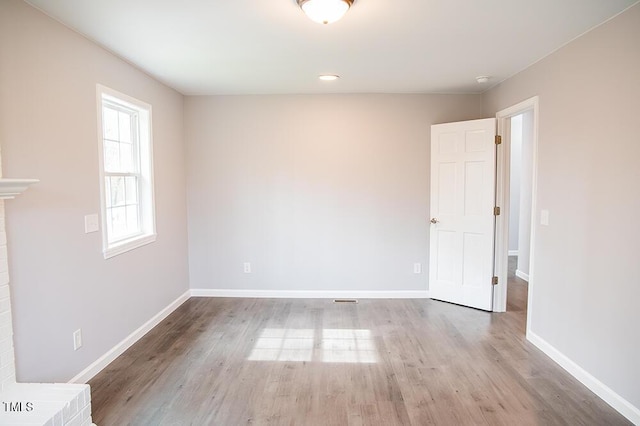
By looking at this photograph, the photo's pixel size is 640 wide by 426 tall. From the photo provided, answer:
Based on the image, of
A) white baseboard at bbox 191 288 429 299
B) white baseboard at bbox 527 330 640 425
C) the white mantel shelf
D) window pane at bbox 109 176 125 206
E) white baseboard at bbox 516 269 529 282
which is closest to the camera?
the white mantel shelf

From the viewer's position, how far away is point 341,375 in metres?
2.65

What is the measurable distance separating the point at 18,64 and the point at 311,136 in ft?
9.09

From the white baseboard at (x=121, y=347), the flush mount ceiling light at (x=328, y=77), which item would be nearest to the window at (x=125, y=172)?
the white baseboard at (x=121, y=347)

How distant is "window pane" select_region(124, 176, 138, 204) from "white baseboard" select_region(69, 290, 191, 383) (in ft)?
3.81

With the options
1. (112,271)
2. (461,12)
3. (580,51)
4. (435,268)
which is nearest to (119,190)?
(112,271)

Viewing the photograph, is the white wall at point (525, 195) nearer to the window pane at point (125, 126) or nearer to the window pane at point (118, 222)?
the window pane at point (125, 126)

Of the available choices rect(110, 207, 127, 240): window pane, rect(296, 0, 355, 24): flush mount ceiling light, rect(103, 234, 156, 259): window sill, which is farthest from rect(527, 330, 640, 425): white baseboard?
rect(110, 207, 127, 240): window pane

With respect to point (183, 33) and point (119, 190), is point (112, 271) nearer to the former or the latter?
point (119, 190)

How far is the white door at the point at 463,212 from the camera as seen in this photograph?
12.5 ft

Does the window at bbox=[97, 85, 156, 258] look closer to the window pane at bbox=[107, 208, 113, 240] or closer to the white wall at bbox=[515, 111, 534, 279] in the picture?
the window pane at bbox=[107, 208, 113, 240]

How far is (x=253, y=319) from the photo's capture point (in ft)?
12.2

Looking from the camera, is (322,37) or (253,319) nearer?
(322,37)

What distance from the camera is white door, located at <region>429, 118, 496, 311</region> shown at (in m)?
3.82

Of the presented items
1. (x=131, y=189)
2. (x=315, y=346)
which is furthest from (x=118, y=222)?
(x=315, y=346)
